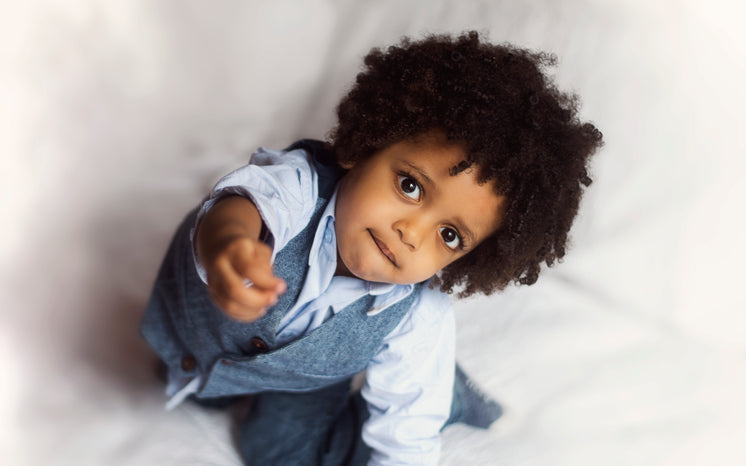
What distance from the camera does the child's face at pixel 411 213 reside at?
697mm

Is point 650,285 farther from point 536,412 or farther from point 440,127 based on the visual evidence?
point 440,127

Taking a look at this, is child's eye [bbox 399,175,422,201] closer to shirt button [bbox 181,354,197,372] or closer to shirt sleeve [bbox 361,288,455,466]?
shirt sleeve [bbox 361,288,455,466]

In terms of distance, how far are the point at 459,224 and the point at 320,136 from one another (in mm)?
506

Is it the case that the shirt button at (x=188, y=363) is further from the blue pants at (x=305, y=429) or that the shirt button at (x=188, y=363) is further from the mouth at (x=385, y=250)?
the mouth at (x=385, y=250)

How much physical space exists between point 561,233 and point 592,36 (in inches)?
16.5

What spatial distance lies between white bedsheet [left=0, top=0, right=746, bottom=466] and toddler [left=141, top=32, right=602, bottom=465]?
10 centimetres

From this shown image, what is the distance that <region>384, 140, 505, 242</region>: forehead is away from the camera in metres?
0.70

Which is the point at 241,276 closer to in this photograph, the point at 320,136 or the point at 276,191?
the point at 276,191

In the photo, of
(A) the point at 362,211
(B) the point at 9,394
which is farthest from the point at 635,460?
(B) the point at 9,394

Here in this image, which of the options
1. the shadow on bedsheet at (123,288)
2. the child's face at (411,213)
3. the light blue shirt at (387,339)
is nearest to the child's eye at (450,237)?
the child's face at (411,213)

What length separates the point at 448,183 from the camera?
69 centimetres

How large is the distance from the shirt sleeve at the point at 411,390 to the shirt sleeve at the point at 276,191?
0.20m

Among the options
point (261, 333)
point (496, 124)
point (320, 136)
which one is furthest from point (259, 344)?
point (320, 136)

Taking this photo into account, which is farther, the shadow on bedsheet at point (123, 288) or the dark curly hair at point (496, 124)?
the shadow on bedsheet at point (123, 288)
